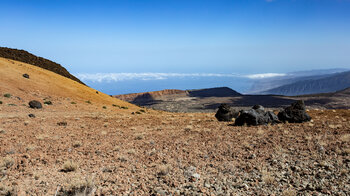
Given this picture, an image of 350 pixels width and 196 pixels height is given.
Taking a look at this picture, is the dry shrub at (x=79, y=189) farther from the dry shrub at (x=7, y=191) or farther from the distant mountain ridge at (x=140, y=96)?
the distant mountain ridge at (x=140, y=96)

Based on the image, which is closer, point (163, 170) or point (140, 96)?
point (163, 170)

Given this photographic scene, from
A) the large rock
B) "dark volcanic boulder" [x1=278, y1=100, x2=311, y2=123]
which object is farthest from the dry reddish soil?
"dark volcanic boulder" [x1=278, y1=100, x2=311, y2=123]

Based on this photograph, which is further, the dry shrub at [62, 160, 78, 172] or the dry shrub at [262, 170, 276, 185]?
the dry shrub at [62, 160, 78, 172]

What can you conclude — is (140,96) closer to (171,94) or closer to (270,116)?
(171,94)

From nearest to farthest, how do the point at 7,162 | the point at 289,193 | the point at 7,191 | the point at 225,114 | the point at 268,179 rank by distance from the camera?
the point at 7,191 < the point at 289,193 < the point at 268,179 < the point at 7,162 < the point at 225,114

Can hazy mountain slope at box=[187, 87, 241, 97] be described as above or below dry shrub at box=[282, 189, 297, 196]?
below

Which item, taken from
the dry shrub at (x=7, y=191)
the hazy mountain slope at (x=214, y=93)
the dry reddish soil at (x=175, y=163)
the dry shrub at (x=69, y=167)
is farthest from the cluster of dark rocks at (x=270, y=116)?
the hazy mountain slope at (x=214, y=93)

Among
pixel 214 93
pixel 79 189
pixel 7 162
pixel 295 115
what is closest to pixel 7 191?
pixel 79 189

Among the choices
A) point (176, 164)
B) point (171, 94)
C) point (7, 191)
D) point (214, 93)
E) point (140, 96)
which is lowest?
point (140, 96)

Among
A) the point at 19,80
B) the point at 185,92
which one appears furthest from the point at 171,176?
the point at 185,92

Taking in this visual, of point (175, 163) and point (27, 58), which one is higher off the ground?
point (27, 58)

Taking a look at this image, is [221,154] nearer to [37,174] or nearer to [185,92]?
[37,174]

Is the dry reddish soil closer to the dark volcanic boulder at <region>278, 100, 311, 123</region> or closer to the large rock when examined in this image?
the large rock

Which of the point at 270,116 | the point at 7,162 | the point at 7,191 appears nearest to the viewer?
the point at 7,191
